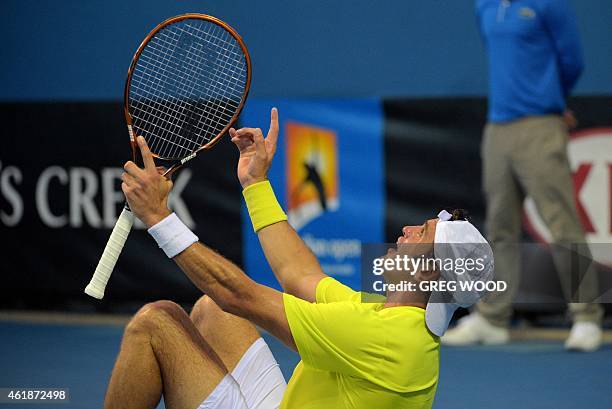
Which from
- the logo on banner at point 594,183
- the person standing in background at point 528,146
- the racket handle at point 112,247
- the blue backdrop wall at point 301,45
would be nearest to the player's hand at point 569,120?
the person standing in background at point 528,146

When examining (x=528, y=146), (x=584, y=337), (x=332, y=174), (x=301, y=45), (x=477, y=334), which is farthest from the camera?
(x=301, y=45)

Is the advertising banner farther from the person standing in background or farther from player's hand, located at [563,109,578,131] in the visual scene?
player's hand, located at [563,109,578,131]

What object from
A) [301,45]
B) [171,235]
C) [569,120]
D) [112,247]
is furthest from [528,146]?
[171,235]

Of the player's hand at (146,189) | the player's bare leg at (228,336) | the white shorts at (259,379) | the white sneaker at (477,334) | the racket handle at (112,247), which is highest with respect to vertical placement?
the player's hand at (146,189)

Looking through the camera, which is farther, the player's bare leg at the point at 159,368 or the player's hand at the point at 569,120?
the player's hand at the point at 569,120

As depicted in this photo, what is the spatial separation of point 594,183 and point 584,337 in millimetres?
927

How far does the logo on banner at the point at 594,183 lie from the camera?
6590mm

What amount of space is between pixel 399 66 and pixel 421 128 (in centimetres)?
51

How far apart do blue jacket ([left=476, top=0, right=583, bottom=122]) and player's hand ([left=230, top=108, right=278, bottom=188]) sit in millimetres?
2827

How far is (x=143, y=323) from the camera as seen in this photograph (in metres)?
3.77

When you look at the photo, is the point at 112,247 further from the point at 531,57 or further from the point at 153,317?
the point at 531,57

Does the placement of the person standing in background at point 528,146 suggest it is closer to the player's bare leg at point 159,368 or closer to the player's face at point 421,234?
the player's face at point 421,234

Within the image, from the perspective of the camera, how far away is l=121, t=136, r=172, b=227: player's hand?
3381 mm

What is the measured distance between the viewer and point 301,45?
24.2 feet
